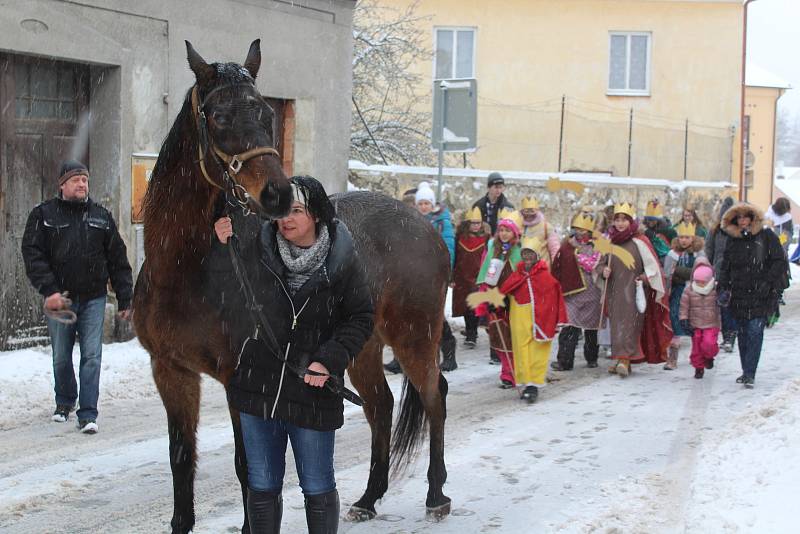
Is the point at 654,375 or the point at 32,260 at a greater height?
the point at 32,260

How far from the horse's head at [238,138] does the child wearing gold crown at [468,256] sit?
301 inches

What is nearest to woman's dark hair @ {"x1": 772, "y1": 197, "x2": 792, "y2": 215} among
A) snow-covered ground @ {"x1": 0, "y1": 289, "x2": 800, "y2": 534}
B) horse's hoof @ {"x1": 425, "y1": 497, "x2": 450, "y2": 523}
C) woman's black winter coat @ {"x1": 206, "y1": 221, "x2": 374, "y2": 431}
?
snow-covered ground @ {"x1": 0, "y1": 289, "x2": 800, "y2": 534}

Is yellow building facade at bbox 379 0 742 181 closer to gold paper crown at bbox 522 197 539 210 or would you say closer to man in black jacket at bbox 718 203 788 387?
gold paper crown at bbox 522 197 539 210

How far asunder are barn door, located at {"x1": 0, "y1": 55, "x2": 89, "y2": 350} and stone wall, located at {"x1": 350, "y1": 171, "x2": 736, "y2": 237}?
6576 millimetres

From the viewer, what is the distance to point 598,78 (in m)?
26.0

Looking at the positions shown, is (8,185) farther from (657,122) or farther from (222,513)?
(657,122)

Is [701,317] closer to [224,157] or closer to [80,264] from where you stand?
[80,264]

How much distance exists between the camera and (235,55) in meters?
12.1

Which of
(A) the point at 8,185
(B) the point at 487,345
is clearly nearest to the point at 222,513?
(A) the point at 8,185

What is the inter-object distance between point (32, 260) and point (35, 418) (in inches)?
54.0

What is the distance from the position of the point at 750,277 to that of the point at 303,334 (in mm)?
6929

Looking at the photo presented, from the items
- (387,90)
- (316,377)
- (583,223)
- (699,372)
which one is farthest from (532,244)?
(387,90)

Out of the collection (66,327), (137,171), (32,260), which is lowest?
(66,327)

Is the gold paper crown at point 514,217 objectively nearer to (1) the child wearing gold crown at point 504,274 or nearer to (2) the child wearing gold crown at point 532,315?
A: (1) the child wearing gold crown at point 504,274
